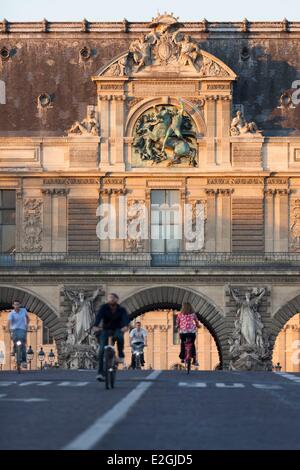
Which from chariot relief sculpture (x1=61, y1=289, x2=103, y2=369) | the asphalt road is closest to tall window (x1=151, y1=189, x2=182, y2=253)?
chariot relief sculpture (x1=61, y1=289, x2=103, y2=369)

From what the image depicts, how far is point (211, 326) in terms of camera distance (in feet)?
252

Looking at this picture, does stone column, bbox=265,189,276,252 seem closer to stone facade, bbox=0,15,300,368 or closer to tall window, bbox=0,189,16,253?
stone facade, bbox=0,15,300,368

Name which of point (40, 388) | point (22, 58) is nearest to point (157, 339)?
point (22, 58)

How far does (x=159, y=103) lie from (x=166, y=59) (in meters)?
2.14

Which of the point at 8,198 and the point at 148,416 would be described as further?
the point at 8,198

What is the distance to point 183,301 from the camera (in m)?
76.9

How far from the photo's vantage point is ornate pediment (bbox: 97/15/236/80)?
78.9m

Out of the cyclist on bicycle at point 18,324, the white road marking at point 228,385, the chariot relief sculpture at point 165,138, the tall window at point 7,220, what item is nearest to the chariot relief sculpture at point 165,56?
the chariot relief sculpture at point 165,138

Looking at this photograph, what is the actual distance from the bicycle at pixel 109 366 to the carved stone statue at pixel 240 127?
44.0 meters

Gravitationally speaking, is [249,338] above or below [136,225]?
below

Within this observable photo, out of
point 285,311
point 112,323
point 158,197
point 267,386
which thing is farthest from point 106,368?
point 158,197

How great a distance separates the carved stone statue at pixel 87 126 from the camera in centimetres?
7894

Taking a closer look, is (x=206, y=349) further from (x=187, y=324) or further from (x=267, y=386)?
(x=267, y=386)

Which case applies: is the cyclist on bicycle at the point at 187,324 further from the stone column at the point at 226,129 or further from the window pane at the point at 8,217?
the window pane at the point at 8,217
